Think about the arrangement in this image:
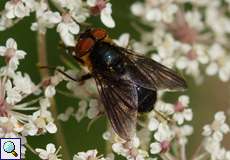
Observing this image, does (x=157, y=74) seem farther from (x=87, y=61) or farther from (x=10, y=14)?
A: (x=10, y=14)

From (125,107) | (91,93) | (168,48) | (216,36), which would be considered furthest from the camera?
(216,36)

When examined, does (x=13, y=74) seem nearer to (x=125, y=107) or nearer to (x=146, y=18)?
(x=125, y=107)

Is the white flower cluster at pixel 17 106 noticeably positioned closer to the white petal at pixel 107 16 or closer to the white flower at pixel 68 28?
the white flower at pixel 68 28

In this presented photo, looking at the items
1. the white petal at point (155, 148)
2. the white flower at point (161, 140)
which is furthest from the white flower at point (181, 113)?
the white petal at point (155, 148)

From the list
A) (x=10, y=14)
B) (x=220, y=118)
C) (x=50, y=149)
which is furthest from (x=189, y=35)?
(x=50, y=149)

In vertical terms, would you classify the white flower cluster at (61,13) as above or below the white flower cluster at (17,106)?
above

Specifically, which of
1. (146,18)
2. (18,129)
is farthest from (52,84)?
(146,18)

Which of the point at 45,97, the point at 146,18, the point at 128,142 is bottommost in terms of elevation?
Result: the point at 128,142
